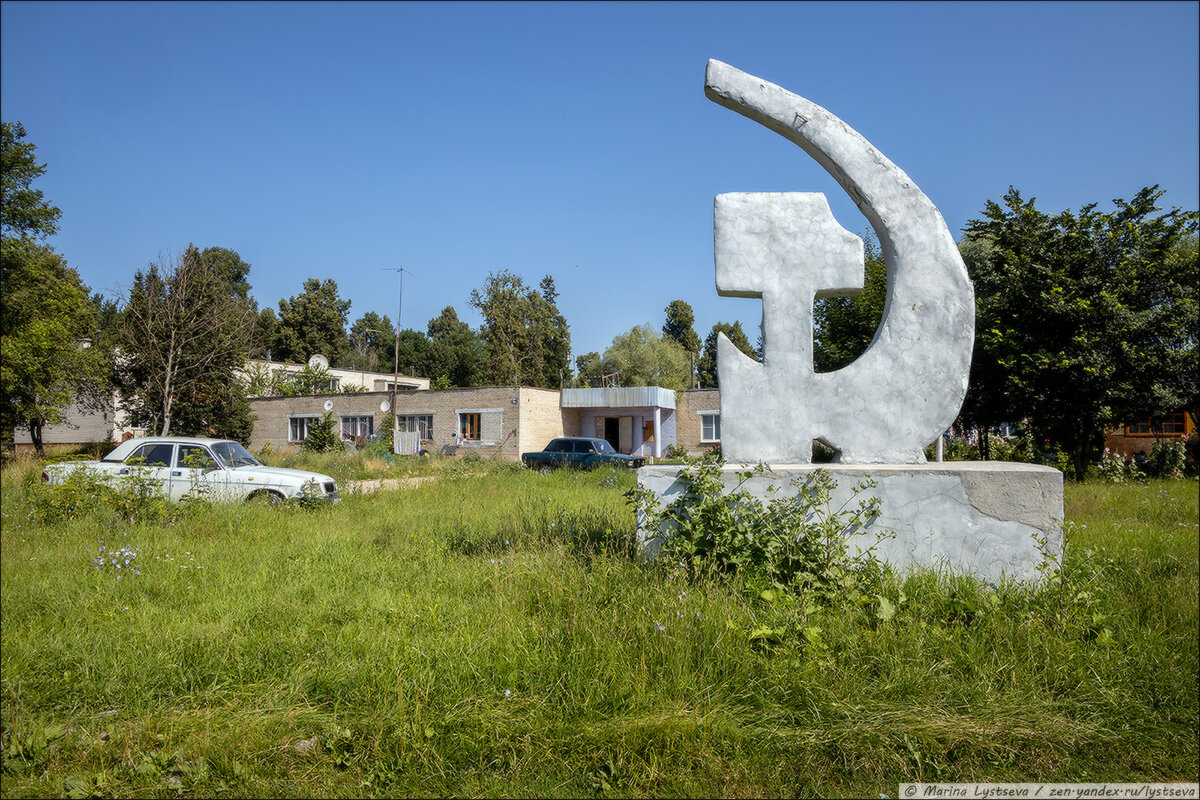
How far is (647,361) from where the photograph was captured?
4888 centimetres

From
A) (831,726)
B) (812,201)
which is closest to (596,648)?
(831,726)

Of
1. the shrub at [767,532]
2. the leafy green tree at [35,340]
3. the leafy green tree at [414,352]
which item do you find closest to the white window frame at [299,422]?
the leafy green tree at [35,340]

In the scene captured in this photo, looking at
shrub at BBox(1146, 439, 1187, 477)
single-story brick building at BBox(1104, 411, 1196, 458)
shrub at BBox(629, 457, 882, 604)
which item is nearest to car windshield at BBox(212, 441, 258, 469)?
shrub at BBox(629, 457, 882, 604)

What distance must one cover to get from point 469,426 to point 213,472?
64.0 feet

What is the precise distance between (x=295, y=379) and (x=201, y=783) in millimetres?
38866

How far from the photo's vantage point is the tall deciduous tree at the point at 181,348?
70.7 feet

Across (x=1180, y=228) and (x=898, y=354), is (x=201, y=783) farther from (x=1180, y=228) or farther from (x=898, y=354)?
(x=1180, y=228)

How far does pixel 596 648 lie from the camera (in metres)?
3.39

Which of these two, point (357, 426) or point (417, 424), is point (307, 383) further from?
point (417, 424)

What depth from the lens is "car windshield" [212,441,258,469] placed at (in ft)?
34.4

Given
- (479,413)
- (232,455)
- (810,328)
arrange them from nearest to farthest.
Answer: (810,328) → (232,455) → (479,413)

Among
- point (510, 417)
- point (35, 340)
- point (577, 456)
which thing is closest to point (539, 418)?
point (510, 417)

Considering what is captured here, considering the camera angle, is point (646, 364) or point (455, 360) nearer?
point (646, 364)

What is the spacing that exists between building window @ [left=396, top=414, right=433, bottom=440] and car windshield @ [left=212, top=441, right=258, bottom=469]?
19449mm
